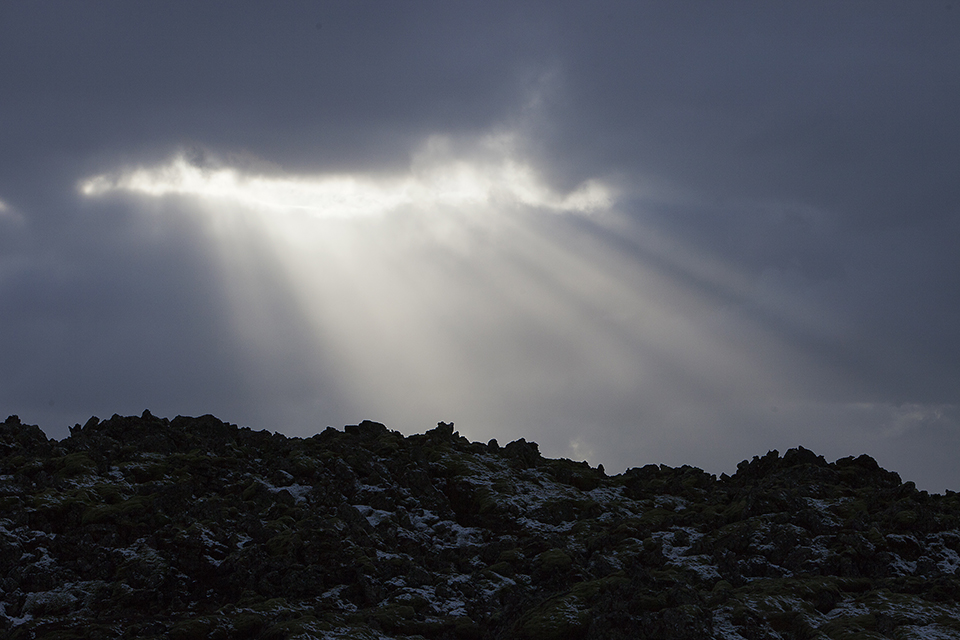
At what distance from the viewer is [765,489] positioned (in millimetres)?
45125

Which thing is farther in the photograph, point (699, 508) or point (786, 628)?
point (699, 508)

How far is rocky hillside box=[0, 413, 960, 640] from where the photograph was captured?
2956 cm

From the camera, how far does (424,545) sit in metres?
40.4

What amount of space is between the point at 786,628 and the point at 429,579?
1450 centimetres

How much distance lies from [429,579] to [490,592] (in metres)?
2.74

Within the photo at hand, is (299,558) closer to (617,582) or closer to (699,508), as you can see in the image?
(617,582)

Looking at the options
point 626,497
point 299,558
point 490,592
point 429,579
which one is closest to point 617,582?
point 490,592

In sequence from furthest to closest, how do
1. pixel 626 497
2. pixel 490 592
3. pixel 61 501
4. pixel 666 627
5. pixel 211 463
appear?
pixel 626 497 → pixel 211 463 → pixel 61 501 → pixel 490 592 → pixel 666 627

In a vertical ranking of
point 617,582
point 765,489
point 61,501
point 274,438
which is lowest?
point 617,582

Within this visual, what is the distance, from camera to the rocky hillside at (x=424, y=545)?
97.0 ft

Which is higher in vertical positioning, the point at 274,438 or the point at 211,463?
the point at 274,438

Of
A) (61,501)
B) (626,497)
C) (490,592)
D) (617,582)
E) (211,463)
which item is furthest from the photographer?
(626,497)

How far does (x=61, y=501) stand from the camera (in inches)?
1479

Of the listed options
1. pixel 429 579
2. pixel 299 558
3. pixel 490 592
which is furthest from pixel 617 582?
pixel 299 558
